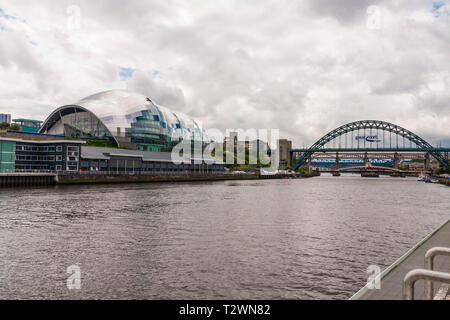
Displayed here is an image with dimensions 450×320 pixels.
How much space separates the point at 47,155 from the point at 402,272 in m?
79.5

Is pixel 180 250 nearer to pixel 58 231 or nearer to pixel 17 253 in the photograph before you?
pixel 17 253

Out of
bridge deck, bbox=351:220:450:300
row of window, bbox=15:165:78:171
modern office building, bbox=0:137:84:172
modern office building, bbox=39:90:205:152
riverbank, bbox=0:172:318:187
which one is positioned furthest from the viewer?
modern office building, bbox=39:90:205:152

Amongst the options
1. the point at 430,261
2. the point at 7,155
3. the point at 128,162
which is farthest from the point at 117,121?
the point at 430,261

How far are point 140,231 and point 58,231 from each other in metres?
5.07

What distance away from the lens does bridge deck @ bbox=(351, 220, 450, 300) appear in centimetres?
862

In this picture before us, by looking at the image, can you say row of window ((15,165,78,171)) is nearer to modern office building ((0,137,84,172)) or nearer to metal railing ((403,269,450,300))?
modern office building ((0,137,84,172))

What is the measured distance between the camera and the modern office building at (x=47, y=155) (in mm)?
72537

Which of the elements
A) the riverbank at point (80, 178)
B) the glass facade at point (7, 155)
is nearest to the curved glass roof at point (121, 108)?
the riverbank at point (80, 178)

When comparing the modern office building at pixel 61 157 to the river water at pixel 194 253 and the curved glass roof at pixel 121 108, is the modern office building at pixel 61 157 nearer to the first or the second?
the curved glass roof at pixel 121 108

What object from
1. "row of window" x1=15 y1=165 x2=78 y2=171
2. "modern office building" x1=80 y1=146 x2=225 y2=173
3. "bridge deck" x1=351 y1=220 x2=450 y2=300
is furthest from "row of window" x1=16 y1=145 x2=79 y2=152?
"bridge deck" x1=351 y1=220 x2=450 y2=300

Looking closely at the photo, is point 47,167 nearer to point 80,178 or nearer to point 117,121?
point 80,178

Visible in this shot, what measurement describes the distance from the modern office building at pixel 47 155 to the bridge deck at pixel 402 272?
246 ft

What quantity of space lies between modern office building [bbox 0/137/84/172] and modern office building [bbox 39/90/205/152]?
27.3 metres
